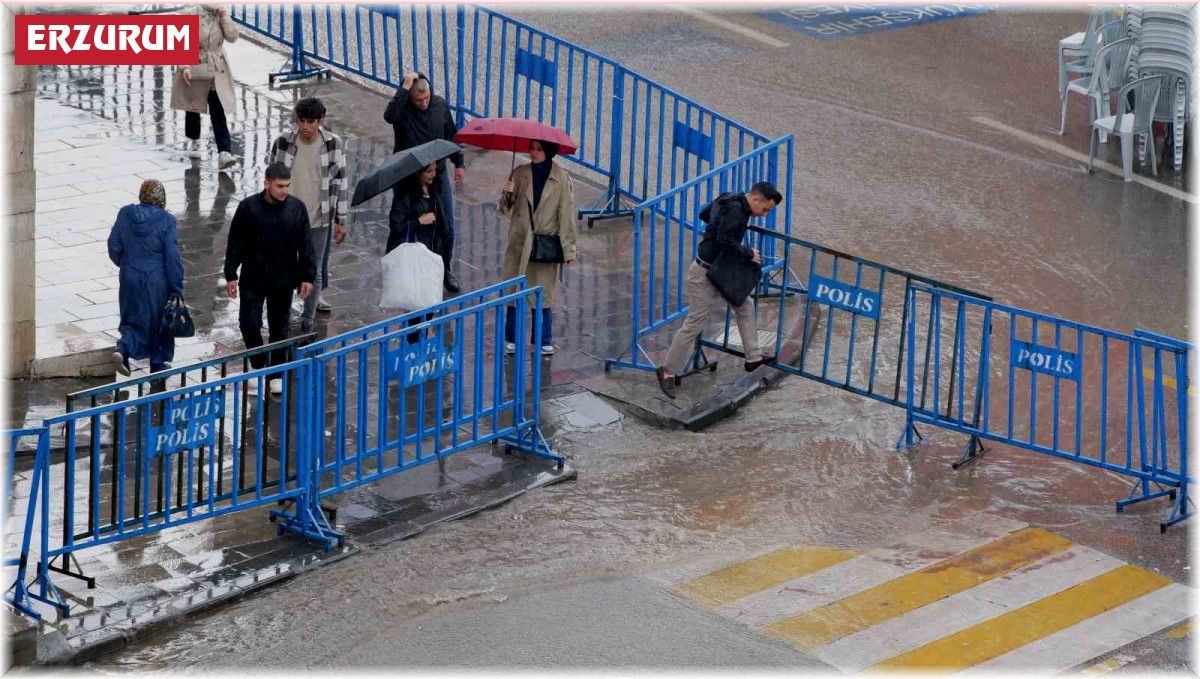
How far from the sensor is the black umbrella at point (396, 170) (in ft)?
38.9

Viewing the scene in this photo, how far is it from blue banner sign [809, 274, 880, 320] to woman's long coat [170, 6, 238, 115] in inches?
238

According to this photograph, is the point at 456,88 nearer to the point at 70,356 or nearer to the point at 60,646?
the point at 70,356

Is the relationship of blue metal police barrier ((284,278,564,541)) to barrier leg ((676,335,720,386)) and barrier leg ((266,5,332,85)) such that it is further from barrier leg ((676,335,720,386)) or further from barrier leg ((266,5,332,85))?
barrier leg ((266,5,332,85))

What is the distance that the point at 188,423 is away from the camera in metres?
9.53

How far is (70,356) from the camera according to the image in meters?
12.0

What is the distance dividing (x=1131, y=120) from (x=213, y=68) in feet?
27.9

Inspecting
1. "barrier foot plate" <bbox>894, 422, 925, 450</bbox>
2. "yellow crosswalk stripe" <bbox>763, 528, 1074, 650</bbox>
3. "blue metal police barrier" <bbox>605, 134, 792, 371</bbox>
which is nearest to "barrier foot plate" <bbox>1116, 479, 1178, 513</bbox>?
"yellow crosswalk stripe" <bbox>763, 528, 1074, 650</bbox>

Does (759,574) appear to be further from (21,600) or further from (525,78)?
(525,78)

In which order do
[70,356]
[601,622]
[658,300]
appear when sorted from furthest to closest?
[658,300], [70,356], [601,622]

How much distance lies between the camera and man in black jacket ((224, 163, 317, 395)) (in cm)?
1129

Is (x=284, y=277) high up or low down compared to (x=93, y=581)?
up

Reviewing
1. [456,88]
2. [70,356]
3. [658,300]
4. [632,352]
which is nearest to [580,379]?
[632,352]

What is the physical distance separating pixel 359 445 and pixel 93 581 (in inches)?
67.5

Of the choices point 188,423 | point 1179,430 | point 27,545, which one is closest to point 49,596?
point 27,545
